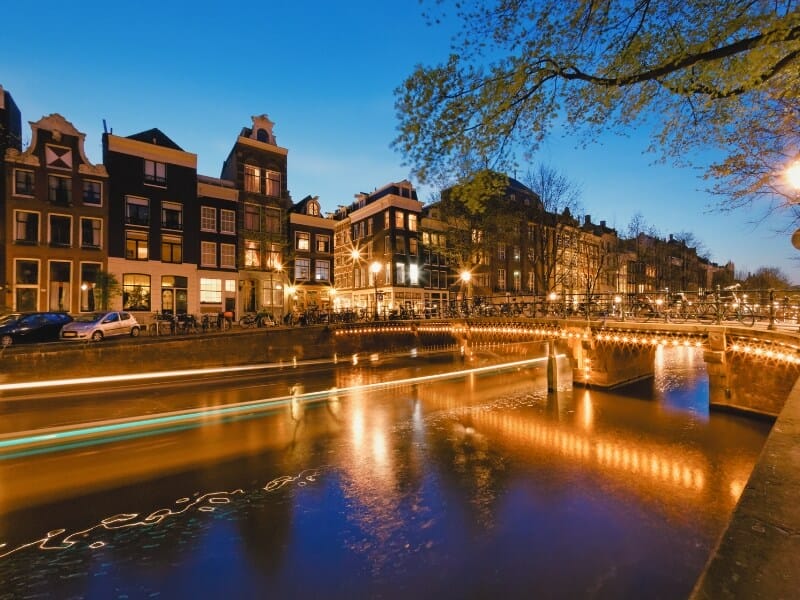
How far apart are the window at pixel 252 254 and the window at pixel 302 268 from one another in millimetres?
4154

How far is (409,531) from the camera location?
8.95 meters

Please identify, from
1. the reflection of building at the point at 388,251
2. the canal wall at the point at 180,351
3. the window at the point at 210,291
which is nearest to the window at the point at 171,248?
the window at the point at 210,291

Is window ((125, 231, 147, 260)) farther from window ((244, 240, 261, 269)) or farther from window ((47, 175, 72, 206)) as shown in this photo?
window ((244, 240, 261, 269))

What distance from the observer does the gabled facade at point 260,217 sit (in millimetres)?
39062

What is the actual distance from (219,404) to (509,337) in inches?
670

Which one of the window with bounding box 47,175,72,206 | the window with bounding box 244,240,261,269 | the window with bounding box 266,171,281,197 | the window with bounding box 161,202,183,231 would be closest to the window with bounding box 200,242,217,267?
the window with bounding box 161,202,183,231

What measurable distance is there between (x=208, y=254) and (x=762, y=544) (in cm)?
4068

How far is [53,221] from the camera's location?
3075cm

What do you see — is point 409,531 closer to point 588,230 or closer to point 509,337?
point 509,337

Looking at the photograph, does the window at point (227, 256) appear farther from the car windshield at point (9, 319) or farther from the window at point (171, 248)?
the car windshield at point (9, 319)

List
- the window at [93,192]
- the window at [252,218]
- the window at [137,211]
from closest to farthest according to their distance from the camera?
1. the window at [93,192]
2. the window at [137,211]
3. the window at [252,218]

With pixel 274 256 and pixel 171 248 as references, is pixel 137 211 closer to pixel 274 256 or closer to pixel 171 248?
pixel 171 248

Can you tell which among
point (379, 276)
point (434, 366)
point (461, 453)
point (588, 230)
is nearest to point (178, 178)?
point (379, 276)

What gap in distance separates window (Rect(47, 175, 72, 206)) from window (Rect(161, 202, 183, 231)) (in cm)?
643
